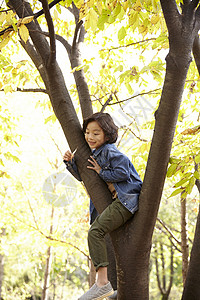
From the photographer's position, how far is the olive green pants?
2.27 m

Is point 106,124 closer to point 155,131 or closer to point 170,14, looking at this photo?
point 155,131

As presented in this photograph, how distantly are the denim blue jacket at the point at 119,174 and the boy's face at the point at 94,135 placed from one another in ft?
0.20

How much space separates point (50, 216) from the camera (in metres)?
8.64

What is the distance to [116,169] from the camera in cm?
242

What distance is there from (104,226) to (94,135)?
28.6 inches

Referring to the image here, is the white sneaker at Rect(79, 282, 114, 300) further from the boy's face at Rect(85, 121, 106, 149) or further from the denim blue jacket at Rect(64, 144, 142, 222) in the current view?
the boy's face at Rect(85, 121, 106, 149)

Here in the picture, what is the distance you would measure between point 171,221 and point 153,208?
15268 mm

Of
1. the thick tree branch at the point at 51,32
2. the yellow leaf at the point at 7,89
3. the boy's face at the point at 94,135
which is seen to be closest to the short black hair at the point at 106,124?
the boy's face at the point at 94,135

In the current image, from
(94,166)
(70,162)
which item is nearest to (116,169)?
(94,166)

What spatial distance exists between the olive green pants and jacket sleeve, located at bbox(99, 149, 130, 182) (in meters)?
0.16

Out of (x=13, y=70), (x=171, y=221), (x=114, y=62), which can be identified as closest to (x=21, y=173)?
(x=114, y=62)

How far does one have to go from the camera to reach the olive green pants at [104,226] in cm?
227

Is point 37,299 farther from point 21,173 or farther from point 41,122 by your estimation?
point 41,122

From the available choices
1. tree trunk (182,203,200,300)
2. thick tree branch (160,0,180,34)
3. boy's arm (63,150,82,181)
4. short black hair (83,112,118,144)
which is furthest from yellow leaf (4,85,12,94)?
tree trunk (182,203,200,300)
